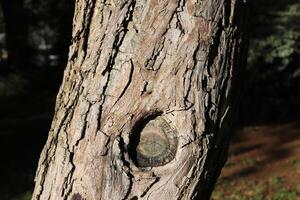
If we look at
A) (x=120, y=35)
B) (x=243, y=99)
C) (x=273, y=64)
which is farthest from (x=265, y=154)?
(x=120, y=35)

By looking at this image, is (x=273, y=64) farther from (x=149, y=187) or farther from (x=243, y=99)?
(x=149, y=187)

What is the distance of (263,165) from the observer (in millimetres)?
10203

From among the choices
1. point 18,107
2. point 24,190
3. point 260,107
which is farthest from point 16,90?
point 24,190

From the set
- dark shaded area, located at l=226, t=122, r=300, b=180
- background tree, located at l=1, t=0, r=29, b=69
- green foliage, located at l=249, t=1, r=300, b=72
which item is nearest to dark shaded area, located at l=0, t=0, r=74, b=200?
background tree, located at l=1, t=0, r=29, b=69

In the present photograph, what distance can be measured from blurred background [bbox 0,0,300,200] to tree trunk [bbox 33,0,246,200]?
22.3 feet

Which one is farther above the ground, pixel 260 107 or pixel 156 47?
pixel 156 47

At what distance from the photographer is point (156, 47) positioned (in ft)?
6.36

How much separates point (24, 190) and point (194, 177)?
7.30 m

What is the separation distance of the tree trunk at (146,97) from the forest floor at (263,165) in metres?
6.79

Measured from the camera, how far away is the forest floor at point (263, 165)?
887 cm

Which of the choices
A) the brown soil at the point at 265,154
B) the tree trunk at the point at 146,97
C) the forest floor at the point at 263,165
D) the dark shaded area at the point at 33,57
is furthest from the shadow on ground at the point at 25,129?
the tree trunk at the point at 146,97

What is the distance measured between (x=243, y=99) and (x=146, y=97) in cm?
944

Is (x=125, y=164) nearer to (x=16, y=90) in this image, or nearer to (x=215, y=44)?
(x=215, y=44)

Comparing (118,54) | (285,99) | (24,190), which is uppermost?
(118,54)
